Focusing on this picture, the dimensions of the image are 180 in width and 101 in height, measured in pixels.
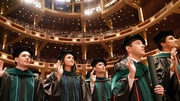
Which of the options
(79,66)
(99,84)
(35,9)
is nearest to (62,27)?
(35,9)

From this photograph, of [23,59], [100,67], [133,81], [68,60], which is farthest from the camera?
[100,67]

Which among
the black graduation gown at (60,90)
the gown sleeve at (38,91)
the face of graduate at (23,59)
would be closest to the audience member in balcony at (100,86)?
the black graduation gown at (60,90)

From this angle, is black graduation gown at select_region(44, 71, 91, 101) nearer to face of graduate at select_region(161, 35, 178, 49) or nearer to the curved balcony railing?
face of graduate at select_region(161, 35, 178, 49)

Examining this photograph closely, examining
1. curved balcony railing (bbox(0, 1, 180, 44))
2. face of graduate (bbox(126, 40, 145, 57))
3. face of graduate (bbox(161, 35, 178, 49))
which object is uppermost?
curved balcony railing (bbox(0, 1, 180, 44))

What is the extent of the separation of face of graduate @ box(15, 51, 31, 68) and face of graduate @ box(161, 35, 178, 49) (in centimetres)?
265

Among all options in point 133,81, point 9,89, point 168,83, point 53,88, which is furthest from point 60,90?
point 168,83

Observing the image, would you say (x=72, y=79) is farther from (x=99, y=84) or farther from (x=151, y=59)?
(x=151, y=59)

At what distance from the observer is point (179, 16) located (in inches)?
627

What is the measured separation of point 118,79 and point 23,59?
1.89 m

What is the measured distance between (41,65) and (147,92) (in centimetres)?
1772

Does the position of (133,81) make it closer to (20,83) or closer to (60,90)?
(60,90)

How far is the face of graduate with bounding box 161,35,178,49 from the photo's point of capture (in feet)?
10.0

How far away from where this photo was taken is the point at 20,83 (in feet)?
10.1

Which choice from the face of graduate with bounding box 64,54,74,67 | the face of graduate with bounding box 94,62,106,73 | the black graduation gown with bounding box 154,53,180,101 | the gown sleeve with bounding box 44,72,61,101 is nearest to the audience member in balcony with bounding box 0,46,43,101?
the gown sleeve with bounding box 44,72,61,101
